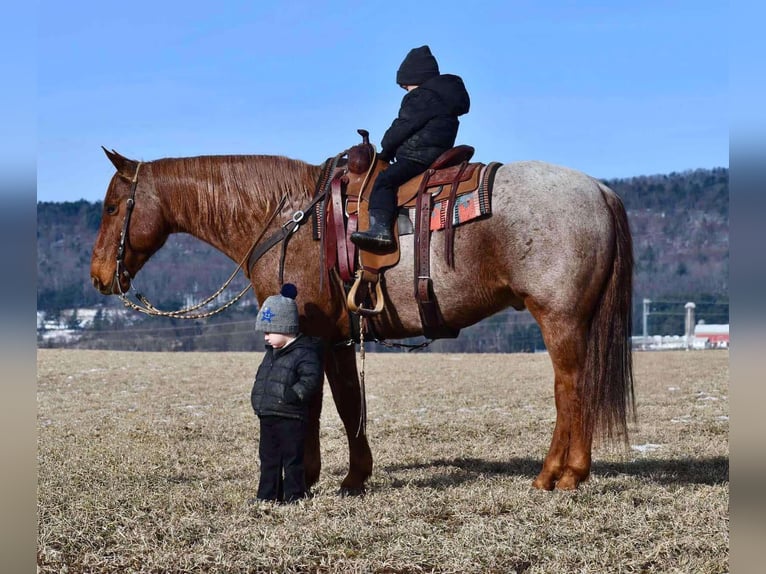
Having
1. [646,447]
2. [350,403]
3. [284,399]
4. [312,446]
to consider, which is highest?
[284,399]

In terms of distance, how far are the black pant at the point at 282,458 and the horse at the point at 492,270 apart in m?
0.45

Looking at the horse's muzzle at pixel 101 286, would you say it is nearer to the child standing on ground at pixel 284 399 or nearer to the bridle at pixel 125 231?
the bridle at pixel 125 231

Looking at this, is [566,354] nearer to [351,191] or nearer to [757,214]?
[351,191]

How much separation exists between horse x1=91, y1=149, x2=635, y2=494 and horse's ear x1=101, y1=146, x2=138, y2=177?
10 mm

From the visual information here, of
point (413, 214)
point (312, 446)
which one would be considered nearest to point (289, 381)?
point (312, 446)

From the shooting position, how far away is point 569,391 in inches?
199

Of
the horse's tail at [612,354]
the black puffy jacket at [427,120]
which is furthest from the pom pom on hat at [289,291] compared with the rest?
the horse's tail at [612,354]

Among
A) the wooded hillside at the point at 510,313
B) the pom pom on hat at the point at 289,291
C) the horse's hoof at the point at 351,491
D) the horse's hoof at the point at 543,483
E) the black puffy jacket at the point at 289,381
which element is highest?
the wooded hillside at the point at 510,313

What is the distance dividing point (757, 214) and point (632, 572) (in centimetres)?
270

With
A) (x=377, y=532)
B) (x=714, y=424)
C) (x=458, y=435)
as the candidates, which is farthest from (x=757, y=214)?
(x=714, y=424)

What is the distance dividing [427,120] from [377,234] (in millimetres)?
855

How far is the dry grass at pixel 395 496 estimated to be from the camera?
3.85 meters

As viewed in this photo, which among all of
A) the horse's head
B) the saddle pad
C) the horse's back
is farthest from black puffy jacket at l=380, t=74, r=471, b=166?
the horse's head

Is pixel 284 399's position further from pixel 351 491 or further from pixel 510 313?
pixel 510 313
